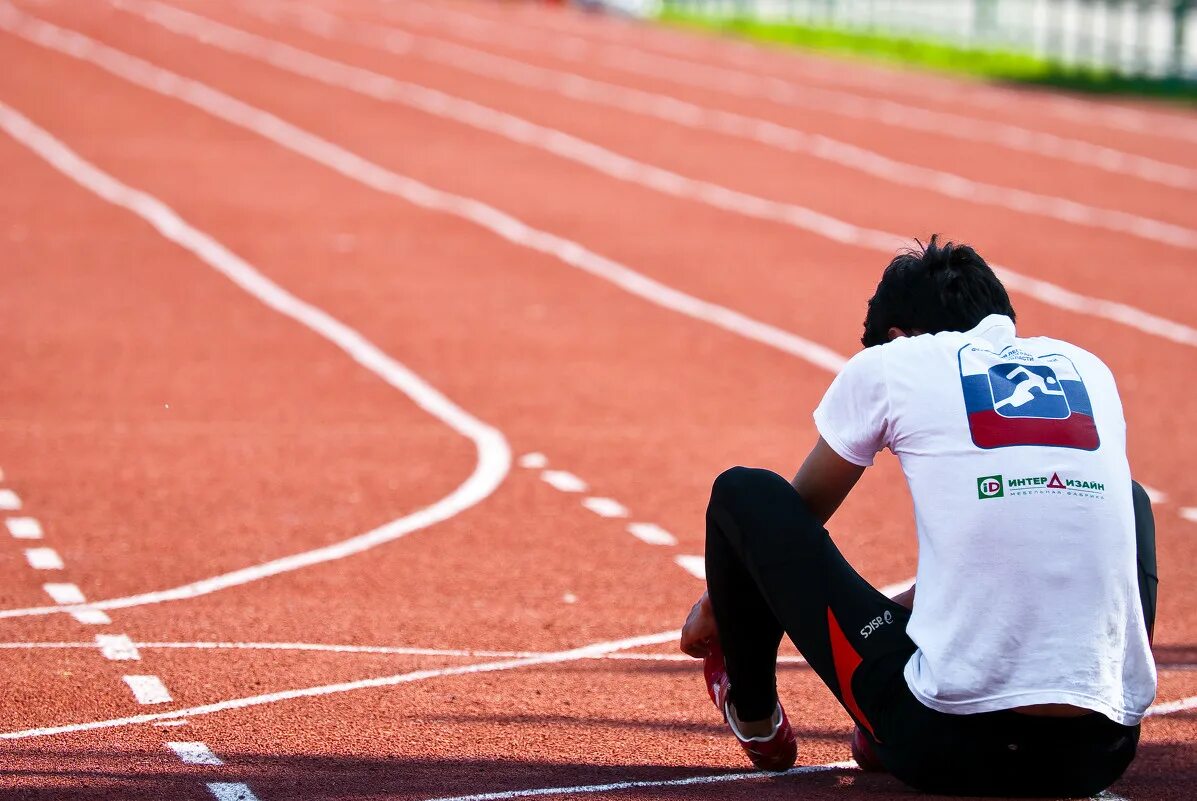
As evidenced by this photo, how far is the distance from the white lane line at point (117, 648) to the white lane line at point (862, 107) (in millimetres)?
21530

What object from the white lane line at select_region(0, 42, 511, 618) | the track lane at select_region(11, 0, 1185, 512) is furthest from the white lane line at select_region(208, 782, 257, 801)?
the track lane at select_region(11, 0, 1185, 512)

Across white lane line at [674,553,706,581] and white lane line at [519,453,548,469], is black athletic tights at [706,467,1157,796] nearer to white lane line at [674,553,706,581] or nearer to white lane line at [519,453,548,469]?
white lane line at [674,553,706,581]

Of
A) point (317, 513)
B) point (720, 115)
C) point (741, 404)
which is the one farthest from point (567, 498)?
point (720, 115)

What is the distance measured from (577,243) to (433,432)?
8.55m

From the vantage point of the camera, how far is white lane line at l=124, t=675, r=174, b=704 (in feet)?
18.8

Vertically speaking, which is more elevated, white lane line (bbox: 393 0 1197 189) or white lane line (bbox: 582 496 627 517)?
white lane line (bbox: 582 496 627 517)

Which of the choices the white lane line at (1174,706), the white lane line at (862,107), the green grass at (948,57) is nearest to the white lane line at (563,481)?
the white lane line at (1174,706)

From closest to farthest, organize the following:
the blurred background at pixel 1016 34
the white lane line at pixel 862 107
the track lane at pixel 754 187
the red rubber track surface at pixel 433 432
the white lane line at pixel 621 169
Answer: the red rubber track surface at pixel 433 432, the white lane line at pixel 621 169, the track lane at pixel 754 187, the white lane line at pixel 862 107, the blurred background at pixel 1016 34

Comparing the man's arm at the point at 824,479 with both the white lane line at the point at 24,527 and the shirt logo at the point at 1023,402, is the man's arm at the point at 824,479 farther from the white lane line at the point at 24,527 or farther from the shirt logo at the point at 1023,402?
the white lane line at the point at 24,527

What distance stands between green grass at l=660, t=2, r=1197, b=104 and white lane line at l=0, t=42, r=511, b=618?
17.5 metres

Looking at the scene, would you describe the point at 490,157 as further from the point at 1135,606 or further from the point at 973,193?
the point at 1135,606

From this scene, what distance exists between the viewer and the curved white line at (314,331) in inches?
303

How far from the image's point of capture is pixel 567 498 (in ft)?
31.0

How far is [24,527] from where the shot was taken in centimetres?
847
